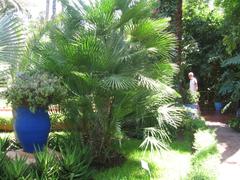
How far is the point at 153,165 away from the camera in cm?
762

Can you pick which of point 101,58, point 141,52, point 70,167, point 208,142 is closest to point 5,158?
point 70,167

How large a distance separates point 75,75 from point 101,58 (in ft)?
1.66

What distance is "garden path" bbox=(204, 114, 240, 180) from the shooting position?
24.9ft

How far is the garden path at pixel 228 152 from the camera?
7579 mm

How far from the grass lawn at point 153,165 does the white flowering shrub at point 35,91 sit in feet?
4.59

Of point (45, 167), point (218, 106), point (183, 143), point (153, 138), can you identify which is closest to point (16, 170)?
point (45, 167)

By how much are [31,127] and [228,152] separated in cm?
446

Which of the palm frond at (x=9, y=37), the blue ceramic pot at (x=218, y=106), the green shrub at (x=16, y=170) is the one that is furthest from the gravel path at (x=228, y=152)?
the blue ceramic pot at (x=218, y=106)

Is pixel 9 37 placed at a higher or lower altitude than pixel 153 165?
higher

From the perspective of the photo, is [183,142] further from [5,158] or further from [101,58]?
[5,158]

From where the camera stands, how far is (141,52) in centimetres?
734

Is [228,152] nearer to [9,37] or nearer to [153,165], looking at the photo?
[153,165]

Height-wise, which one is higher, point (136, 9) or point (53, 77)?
point (136, 9)

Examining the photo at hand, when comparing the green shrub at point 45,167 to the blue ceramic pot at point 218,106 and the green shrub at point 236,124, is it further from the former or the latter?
the blue ceramic pot at point 218,106
